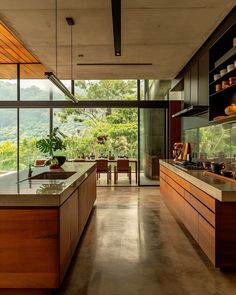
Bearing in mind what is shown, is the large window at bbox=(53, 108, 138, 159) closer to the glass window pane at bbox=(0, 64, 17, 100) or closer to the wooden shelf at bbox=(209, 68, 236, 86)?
the glass window pane at bbox=(0, 64, 17, 100)

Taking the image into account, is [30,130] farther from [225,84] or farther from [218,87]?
[225,84]

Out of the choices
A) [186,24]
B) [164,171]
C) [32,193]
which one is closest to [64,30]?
[186,24]

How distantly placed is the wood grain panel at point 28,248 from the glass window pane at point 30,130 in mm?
6949

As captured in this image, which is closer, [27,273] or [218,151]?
[27,273]

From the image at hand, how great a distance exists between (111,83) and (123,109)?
916 millimetres

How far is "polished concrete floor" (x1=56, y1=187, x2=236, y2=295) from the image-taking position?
2.65m

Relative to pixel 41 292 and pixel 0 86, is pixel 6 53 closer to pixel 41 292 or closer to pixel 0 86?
pixel 0 86

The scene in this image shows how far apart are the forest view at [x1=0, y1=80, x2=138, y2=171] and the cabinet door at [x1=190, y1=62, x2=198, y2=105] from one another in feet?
11.9

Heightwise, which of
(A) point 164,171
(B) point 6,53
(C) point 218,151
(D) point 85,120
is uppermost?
(B) point 6,53

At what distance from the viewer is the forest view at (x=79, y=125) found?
8.96 meters

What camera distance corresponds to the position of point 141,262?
3240mm

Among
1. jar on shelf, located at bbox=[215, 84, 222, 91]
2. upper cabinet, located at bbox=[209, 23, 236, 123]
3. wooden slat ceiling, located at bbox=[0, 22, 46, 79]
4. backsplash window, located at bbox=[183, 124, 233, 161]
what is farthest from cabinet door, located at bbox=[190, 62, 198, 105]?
wooden slat ceiling, located at bbox=[0, 22, 46, 79]

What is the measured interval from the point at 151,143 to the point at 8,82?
4.72 metres

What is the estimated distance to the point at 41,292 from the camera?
2.45 meters
